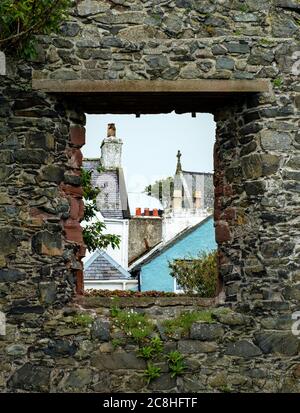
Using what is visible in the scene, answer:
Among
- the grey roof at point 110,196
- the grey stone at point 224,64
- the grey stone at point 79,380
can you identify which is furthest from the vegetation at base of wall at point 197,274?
the grey stone at point 224,64

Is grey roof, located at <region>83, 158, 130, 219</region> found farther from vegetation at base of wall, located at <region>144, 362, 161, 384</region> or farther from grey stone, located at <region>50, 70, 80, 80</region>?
vegetation at base of wall, located at <region>144, 362, 161, 384</region>

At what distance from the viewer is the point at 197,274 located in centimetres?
1833

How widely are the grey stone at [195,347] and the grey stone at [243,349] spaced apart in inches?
5.8

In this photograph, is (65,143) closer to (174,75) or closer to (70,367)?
(174,75)

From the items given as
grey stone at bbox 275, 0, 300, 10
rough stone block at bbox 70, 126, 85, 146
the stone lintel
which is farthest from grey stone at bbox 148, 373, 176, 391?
grey stone at bbox 275, 0, 300, 10

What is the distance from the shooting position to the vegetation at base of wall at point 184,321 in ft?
22.7

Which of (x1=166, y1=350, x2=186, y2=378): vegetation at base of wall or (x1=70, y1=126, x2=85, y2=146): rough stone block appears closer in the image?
(x1=166, y1=350, x2=186, y2=378): vegetation at base of wall

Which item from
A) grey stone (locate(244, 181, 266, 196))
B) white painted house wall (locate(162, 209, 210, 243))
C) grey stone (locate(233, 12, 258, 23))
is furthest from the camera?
white painted house wall (locate(162, 209, 210, 243))

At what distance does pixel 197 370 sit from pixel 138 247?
17885 mm

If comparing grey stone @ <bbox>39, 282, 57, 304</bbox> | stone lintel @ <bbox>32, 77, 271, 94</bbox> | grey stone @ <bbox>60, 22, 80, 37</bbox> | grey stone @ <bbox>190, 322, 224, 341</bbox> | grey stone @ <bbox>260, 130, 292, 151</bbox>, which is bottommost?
grey stone @ <bbox>190, 322, 224, 341</bbox>

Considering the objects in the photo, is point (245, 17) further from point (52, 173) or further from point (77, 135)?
point (52, 173)

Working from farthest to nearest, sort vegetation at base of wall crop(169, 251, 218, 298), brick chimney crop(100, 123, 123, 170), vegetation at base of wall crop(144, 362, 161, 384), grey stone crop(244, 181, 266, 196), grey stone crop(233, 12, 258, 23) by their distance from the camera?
brick chimney crop(100, 123, 123, 170) < vegetation at base of wall crop(169, 251, 218, 298) < grey stone crop(233, 12, 258, 23) < grey stone crop(244, 181, 266, 196) < vegetation at base of wall crop(144, 362, 161, 384)

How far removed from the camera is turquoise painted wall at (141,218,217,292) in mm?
20188

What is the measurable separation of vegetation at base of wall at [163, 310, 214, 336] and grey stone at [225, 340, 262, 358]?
317 mm
